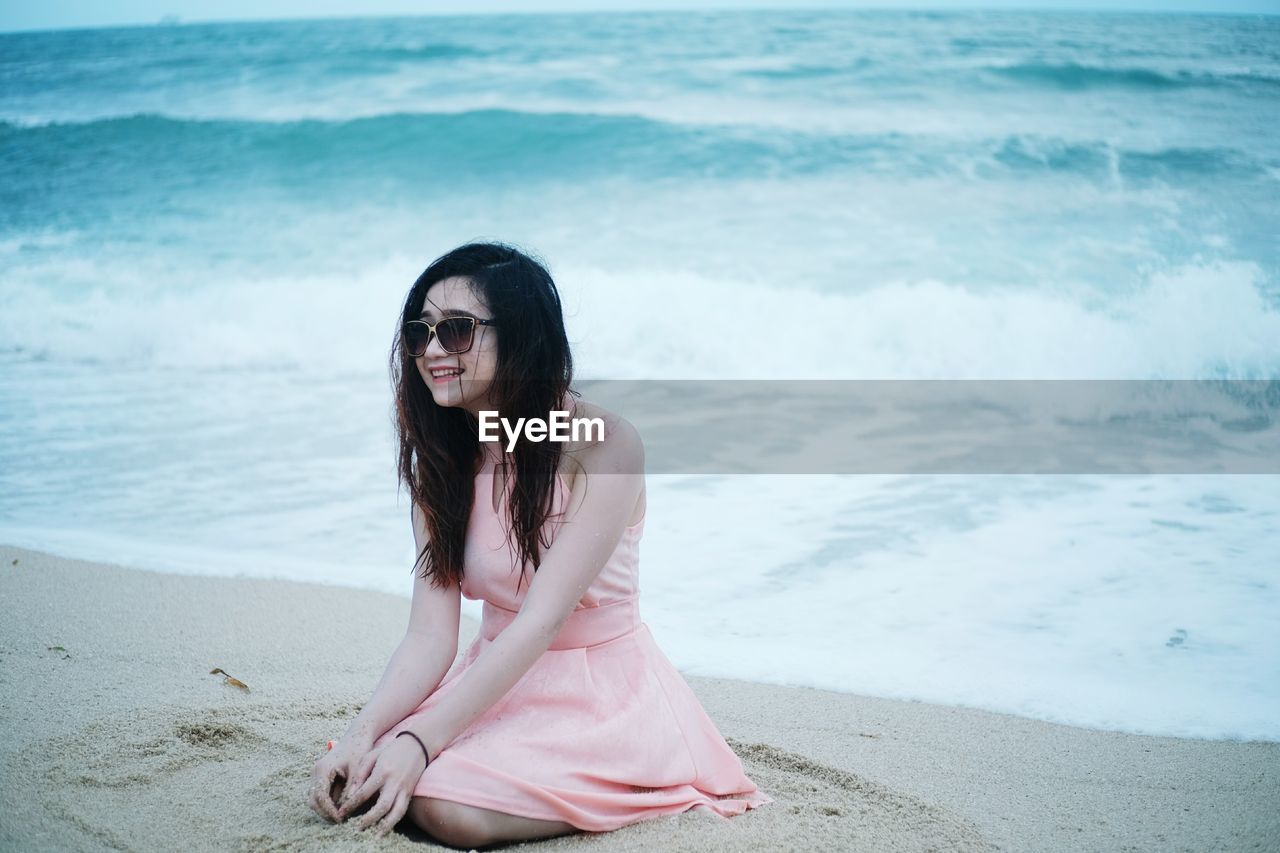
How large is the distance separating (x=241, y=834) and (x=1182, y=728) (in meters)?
2.85

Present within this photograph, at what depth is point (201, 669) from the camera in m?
3.75

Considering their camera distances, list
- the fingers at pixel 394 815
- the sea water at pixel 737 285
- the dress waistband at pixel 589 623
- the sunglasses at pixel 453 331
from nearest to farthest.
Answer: the fingers at pixel 394 815, the sunglasses at pixel 453 331, the dress waistband at pixel 589 623, the sea water at pixel 737 285

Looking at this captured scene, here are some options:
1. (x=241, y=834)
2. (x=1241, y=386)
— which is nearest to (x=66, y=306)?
(x=241, y=834)

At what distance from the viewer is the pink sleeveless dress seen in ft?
7.91

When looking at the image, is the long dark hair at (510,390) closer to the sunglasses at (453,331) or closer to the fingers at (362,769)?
the sunglasses at (453,331)

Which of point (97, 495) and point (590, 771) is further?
point (97, 495)

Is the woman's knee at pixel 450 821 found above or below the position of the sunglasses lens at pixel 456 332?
below

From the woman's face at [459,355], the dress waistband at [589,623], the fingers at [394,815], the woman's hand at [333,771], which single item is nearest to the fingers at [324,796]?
the woman's hand at [333,771]

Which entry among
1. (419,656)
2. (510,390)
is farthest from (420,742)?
(510,390)

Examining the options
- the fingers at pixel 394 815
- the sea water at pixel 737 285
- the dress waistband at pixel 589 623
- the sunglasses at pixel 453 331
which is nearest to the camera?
the fingers at pixel 394 815

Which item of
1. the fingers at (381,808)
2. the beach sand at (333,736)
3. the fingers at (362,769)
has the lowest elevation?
the beach sand at (333,736)

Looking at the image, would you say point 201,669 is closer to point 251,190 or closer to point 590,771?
point 590,771

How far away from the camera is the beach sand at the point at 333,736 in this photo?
8.38ft

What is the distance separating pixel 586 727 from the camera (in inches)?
98.7
